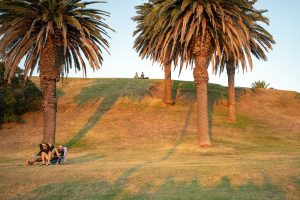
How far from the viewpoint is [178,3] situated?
100 feet

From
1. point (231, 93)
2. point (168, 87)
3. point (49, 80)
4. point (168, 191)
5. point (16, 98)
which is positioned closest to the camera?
point (168, 191)

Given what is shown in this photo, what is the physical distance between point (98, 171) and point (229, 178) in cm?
491

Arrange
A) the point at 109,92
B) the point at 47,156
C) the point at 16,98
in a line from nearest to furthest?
the point at 47,156
the point at 16,98
the point at 109,92

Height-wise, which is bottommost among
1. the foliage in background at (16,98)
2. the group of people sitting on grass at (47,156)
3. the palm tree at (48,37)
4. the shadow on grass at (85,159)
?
the shadow on grass at (85,159)

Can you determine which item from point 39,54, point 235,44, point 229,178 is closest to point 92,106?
point 39,54

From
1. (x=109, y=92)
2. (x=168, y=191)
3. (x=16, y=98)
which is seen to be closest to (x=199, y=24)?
(x=168, y=191)

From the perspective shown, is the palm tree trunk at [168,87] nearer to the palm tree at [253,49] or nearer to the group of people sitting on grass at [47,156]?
the palm tree at [253,49]

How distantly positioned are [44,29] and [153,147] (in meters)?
11.7

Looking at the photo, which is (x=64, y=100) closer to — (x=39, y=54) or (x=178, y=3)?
(x=39, y=54)

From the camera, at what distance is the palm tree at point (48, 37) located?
86.0 ft

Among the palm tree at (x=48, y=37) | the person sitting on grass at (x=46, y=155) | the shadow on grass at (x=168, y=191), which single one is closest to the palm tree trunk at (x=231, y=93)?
the palm tree at (x=48, y=37)

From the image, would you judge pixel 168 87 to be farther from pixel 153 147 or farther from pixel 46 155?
pixel 46 155

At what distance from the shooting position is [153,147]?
30125 millimetres

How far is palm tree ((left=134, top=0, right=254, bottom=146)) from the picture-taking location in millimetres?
28859
